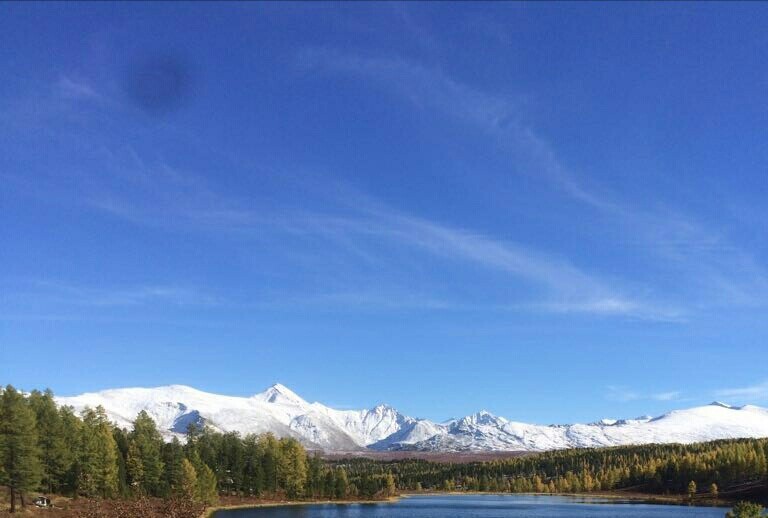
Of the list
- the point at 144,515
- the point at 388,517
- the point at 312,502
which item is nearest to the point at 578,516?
the point at 388,517

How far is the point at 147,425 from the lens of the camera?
6255 inches

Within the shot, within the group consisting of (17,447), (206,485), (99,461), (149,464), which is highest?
(17,447)

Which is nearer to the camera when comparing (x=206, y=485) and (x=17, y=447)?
(x=17, y=447)

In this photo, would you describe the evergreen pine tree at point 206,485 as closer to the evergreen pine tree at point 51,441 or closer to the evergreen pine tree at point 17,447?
the evergreen pine tree at point 51,441

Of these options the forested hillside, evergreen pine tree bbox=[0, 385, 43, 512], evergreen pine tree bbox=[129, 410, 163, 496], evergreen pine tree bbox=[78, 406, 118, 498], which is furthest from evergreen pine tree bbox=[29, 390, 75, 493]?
evergreen pine tree bbox=[129, 410, 163, 496]

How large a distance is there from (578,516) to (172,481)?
90212 mm

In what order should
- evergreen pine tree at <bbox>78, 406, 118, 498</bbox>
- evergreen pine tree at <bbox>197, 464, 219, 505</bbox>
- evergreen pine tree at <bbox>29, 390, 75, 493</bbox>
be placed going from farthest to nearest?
evergreen pine tree at <bbox>197, 464, 219, 505</bbox> < evergreen pine tree at <bbox>78, 406, 118, 498</bbox> < evergreen pine tree at <bbox>29, 390, 75, 493</bbox>

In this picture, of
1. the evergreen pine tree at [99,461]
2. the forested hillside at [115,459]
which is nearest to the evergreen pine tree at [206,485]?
the forested hillside at [115,459]

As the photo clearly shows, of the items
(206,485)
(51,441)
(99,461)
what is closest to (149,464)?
(206,485)

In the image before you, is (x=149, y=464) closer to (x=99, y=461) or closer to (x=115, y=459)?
(x=115, y=459)

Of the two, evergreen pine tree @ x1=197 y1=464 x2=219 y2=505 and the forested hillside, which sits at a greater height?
the forested hillside

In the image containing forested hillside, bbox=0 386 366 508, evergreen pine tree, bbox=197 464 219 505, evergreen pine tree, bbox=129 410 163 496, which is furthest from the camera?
evergreen pine tree, bbox=197 464 219 505

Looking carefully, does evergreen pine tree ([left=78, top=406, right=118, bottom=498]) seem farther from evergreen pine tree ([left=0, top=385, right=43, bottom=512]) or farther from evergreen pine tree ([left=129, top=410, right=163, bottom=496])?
evergreen pine tree ([left=0, top=385, right=43, bottom=512])

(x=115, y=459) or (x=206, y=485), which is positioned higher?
(x=115, y=459)
